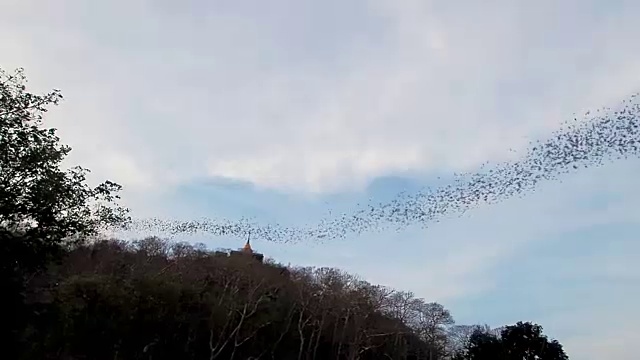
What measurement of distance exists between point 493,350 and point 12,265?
34437 millimetres

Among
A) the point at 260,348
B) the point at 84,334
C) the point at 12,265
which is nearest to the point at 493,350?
the point at 260,348

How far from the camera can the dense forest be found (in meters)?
12.6

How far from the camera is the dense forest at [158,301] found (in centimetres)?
1263

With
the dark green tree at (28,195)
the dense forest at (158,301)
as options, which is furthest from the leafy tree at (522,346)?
the dark green tree at (28,195)

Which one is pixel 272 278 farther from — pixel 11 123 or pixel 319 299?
pixel 11 123

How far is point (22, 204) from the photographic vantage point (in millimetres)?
12328

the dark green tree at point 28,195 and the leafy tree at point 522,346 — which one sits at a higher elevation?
the leafy tree at point 522,346

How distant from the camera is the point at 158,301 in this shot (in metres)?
32.8

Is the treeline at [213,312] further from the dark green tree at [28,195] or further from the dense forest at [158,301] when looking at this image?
the dark green tree at [28,195]

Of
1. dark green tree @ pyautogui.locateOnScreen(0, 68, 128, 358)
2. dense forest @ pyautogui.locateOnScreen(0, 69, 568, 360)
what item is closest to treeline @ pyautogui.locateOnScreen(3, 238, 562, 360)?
dense forest @ pyautogui.locateOnScreen(0, 69, 568, 360)

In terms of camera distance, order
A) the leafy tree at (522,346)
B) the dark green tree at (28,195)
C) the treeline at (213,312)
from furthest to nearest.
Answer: the leafy tree at (522,346)
the treeline at (213,312)
the dark green tree at (28,195)

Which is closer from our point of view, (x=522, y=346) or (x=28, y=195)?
(x=28, y=195)

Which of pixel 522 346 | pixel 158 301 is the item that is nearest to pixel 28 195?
pixel 158 301

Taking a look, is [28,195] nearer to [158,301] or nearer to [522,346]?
[158,301]
